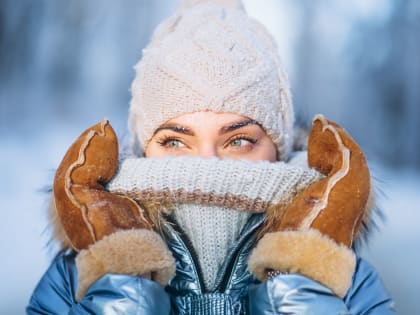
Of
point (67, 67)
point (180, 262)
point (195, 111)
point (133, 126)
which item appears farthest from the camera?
point (67, 67)

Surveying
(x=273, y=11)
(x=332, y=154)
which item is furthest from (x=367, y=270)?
(x=273, y=11)

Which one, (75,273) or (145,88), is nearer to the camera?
(75,273)

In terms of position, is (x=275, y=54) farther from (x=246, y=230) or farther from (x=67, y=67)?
(x=67, y=67)

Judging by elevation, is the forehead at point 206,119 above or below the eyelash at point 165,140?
above

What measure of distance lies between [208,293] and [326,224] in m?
0.25

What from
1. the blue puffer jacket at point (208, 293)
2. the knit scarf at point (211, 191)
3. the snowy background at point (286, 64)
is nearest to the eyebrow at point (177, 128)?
the knit scarf at point (211, 191)

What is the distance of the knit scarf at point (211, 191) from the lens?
3.94 feet

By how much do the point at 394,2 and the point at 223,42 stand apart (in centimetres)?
374

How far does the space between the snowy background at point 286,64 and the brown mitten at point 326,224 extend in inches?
71.7

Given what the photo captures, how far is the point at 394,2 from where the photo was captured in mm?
4812

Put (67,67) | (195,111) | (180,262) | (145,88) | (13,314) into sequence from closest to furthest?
(180,262) → (195,111) → (145,88) → (13,314) → (67,67)

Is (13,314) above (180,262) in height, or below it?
below

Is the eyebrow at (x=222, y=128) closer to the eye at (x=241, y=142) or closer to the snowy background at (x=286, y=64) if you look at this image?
the eye at (x=241, y=142)

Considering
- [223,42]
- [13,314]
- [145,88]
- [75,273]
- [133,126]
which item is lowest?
[13,314]
